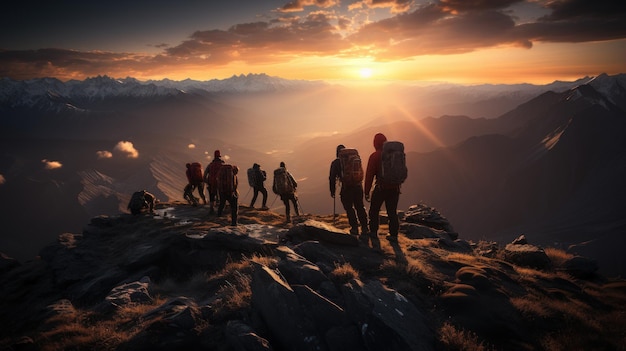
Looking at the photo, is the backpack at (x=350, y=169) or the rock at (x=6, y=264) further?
the rock at (x=6, y=264)

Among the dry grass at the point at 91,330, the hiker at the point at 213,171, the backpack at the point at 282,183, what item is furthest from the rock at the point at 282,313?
the hiker at the point at 213,171

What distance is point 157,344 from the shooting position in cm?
641

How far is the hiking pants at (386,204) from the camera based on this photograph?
43.6 feet

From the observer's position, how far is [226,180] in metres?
18.5

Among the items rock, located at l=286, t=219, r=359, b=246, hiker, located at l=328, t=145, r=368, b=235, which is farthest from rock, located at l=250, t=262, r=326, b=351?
hiker, located at l=328, t=145, r=368, b=235

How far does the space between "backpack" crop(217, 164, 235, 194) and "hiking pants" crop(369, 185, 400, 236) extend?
8955mm

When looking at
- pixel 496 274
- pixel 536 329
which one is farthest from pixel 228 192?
pixel 536 329

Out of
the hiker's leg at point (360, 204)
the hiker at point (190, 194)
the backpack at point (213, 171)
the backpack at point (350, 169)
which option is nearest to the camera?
the backpack at point (350, 169)

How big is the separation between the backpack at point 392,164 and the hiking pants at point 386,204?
2.12ft

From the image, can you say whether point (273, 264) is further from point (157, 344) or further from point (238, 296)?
point (157, 344)

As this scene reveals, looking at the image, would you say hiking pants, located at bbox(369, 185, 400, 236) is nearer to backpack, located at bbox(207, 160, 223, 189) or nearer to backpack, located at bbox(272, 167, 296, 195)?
backpack, located at bbox(272, 167, 296, 195)

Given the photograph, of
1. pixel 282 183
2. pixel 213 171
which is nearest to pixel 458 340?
pixel 282 183

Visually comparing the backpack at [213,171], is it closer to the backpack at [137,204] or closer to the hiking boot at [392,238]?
the backpack at [137,204]

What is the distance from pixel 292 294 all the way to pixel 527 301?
6.43 m
